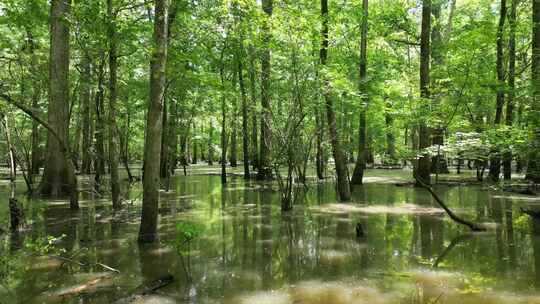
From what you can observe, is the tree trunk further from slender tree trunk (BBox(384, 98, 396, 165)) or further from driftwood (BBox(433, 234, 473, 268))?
driftwood (BBox(433, 234, 473, 268))

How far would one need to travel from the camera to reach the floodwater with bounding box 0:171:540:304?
4.97 meters

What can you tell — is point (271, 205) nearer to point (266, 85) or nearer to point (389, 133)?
point (266, 85)

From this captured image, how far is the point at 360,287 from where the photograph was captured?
5148 millimetres

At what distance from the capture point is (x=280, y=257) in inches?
264

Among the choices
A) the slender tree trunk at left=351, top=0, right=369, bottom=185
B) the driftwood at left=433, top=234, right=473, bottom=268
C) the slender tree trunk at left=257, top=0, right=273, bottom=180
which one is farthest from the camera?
the slender tree trunk at left=351, top=0, right=369, bottom=185

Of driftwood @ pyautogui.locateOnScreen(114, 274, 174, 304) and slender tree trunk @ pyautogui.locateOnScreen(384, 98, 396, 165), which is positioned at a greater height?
slender tree trunk @ pyautogui.locateOnScreen(384, 98, 396, 165)

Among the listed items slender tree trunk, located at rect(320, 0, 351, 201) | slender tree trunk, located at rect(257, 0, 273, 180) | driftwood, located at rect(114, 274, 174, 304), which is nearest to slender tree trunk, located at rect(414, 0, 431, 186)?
slender tree trunk, located at rect(320, 0, 351, 201)

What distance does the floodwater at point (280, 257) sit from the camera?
497cm

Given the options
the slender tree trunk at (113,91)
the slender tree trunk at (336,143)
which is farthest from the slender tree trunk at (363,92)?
the slender tree trunk at (113,91)

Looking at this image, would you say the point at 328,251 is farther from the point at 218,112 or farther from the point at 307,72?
the point at 218,112

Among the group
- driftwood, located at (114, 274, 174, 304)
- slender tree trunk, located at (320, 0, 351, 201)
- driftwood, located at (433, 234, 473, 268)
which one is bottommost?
driftwood, located at (114, 274, 174, 304)

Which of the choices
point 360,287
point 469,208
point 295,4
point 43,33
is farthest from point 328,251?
point 43,33

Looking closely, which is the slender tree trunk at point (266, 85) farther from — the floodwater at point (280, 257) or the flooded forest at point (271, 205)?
the floodwater at point (280, 257)

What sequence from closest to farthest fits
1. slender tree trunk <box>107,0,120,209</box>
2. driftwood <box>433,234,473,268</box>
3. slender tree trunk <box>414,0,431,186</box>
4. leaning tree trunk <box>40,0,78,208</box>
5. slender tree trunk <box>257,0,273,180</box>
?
driftwood <box>433,234,473,268</box> → slender tree trunk <box>107,0,120,209</box> → slender tree trunk <box>257,0,273,180</box> → leaning tree trunk <box>40,0,78,208</box> → slender tree trunk <box>414,0,431,186</box>
